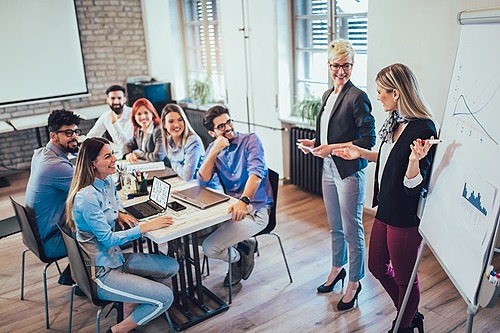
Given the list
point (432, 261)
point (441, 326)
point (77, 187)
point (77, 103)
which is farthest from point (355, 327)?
point (77, 103)

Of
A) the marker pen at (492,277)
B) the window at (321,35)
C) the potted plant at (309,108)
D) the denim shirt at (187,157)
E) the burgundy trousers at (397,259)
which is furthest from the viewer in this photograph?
the potted plant at (309,108)

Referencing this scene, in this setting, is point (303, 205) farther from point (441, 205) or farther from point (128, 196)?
point (441, 205)

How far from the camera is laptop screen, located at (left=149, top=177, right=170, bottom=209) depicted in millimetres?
2775

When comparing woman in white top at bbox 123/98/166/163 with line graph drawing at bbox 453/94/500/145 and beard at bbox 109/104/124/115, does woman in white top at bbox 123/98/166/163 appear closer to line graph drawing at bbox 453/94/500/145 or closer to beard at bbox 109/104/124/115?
beard at bbox 109/104/124/115

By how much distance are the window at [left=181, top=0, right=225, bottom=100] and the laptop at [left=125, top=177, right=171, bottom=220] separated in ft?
11.8

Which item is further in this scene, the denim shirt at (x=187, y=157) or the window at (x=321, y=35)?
the window at (x=321, y=35)

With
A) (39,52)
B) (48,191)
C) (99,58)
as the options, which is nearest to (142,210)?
(48,191)

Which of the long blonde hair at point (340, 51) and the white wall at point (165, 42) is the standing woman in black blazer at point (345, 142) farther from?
the white wall at point (165, 42)

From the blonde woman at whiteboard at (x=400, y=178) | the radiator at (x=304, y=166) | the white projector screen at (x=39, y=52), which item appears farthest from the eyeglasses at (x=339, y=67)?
the white projector screen at (x=39, y=52)

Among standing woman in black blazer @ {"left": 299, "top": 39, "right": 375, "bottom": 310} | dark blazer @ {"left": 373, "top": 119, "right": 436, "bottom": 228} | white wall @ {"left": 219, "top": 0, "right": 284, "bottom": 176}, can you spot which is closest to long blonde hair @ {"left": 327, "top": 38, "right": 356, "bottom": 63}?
standing woman in black blazer @ {"left": 299, "top": 39, "right": 375, "bottom": 310}

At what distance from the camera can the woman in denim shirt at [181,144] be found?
3375mm

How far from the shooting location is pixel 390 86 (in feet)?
7.22

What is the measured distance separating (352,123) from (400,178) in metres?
0.63

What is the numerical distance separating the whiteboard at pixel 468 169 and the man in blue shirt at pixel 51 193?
2.06m
